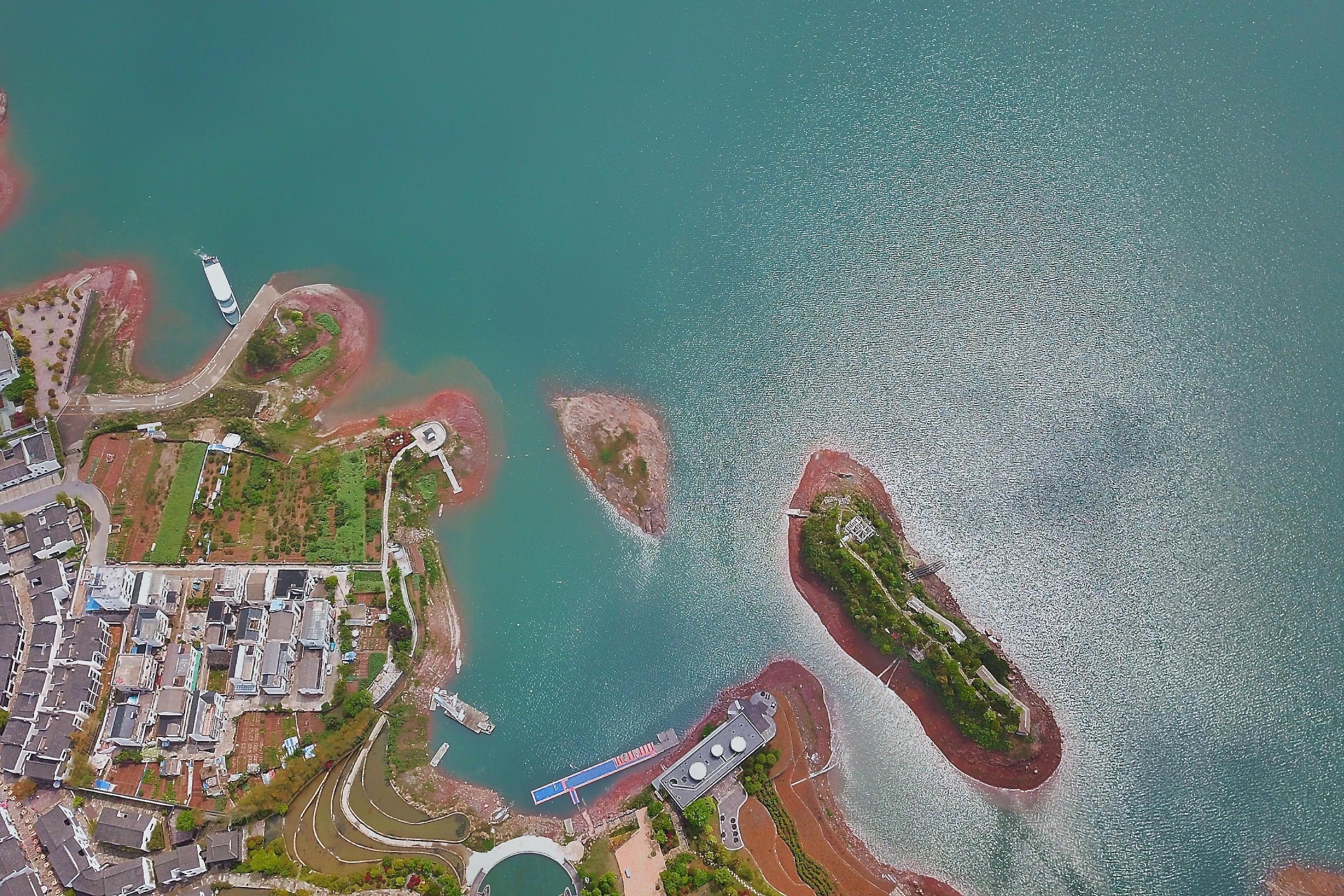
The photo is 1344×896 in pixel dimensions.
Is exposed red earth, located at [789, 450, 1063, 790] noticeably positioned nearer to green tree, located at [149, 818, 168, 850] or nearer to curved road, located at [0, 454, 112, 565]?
green tree, located at [149, 818, 168, 850]

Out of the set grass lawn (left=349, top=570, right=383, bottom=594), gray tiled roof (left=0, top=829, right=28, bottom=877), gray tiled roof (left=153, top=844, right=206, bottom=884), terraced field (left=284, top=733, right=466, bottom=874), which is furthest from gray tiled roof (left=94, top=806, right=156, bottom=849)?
grass lawn (left=349, top=570, right=383, bottom=594)

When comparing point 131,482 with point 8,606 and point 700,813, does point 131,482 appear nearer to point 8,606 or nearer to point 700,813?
point 8,606

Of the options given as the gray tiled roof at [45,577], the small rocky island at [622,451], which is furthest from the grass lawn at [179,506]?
the small rocky island at [622,451]

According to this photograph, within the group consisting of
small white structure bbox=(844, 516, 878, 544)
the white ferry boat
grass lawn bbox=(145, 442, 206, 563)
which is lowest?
small white structure bbox=(844, 516, 878, 544)

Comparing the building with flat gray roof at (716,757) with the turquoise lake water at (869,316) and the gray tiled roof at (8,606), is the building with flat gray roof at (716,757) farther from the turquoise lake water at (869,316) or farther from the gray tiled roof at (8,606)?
the gray tiled roof at (8,606)

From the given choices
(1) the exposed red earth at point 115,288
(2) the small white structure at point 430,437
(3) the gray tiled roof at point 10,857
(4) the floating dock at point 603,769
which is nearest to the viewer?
(3) the gray tiled roof at point 10,857
